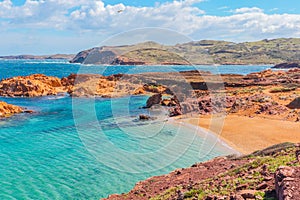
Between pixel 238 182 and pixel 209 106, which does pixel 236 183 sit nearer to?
pixel 238 182

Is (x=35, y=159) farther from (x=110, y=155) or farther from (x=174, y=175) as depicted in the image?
(x=174, y=175)

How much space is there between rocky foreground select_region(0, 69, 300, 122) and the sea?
7060 millimetres

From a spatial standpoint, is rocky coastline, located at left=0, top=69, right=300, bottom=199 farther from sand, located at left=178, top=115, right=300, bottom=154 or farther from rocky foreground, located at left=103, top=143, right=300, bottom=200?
sand, located at left=178, top=115, right=300, bottom=154

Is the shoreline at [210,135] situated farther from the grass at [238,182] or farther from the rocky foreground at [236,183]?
the grass at [238,182]

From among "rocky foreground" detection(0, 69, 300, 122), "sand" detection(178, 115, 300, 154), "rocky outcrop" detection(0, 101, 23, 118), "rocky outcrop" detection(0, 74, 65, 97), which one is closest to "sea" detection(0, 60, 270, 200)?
"sand" detection(178, 115, 300, 154)

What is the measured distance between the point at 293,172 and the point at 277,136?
21400 millimetres

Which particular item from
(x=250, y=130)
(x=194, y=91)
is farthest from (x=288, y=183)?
(x=194, y=91)

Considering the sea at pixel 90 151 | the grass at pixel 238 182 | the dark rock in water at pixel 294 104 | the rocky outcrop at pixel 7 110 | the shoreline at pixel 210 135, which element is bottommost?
the shoreline at pixel 210 135

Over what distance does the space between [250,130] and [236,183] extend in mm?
22039

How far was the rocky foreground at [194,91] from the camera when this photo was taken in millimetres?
43562

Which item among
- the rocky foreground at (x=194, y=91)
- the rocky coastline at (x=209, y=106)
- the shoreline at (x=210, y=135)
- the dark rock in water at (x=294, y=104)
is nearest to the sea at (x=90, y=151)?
the shoreline at (x=210, y=135)

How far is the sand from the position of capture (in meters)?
28.8

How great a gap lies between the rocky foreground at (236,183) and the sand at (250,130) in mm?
10084

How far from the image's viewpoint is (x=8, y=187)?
64.5 ft
